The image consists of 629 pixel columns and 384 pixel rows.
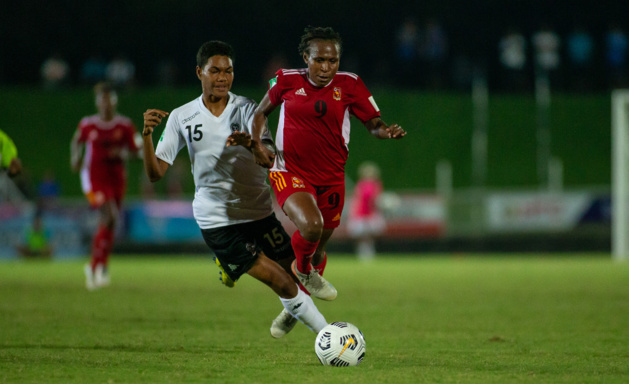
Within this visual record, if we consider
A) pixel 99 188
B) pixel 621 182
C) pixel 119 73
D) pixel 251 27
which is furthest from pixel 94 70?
pixel 621 182

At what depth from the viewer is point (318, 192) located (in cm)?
725

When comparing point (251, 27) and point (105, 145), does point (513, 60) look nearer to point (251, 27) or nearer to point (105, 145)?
point (251, 27)

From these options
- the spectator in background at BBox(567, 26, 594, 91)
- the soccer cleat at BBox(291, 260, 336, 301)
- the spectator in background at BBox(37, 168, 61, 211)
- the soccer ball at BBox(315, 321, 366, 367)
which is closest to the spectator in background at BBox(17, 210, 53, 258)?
the spectator in background at BBox(37, 168, 61, 211)

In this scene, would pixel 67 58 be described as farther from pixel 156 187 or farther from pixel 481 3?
pixel 481 3

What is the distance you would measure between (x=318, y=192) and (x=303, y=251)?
60 cm

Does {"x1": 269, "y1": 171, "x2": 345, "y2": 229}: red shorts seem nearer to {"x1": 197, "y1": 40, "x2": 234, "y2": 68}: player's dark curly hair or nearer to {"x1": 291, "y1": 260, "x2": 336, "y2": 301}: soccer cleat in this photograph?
{"x1": 291, "y1": 260, "x2": 336, "y2": 301}: soccer cleat

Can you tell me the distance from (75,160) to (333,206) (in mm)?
6172

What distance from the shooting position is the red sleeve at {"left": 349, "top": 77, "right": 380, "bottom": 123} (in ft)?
24.0

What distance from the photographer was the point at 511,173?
27234 mm

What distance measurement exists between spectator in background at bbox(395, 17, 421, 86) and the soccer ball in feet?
75.1

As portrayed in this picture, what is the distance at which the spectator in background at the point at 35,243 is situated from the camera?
2153 centimetres

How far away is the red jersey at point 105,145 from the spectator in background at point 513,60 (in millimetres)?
18084

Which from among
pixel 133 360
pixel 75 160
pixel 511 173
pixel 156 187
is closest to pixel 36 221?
pixel 156 187

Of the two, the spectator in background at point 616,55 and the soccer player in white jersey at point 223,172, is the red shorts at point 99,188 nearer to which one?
the soccer player in white jersey at point 223,172
